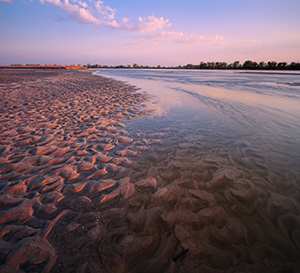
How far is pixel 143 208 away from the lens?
276 centimetres

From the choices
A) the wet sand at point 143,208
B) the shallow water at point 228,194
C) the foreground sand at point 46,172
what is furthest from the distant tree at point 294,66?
the foreground sand at point 46,172

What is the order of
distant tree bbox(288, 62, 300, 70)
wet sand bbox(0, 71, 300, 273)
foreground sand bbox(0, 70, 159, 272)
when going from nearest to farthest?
wet sand bbox(0, 71, 300, 273) < foreground sand bbox(0, 70, 159, 272) < distant tree bbox(288, 62, 300, 70)

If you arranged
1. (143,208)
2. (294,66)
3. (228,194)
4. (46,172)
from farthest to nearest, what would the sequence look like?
(294,66) → (46,172) → (228,194) → (143,208)

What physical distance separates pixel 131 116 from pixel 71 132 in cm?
323

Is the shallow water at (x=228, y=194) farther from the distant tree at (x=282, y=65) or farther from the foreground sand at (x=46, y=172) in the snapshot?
the distant tree at (x=282, y=65)

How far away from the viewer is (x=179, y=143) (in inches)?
211

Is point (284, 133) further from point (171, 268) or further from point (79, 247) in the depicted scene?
point (79, 247)

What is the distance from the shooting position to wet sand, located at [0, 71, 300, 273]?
6.47ft

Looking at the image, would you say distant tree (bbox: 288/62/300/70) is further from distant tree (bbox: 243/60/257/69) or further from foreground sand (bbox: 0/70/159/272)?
foreground sand (bbox: 0/70/159/272)

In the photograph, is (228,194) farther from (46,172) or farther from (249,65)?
(249,65)

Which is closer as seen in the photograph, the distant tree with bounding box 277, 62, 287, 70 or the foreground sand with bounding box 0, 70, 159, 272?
the foreground sand with bounding box 0, 70, 159, 272

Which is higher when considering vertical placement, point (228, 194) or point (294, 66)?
point (294, 66)

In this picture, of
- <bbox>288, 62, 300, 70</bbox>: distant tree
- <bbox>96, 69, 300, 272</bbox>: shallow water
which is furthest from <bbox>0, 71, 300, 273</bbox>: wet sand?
<bbox>288, 62, 300, 70</bbox>: distant tree

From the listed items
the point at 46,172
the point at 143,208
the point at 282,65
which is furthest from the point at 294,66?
the point at 46,172
